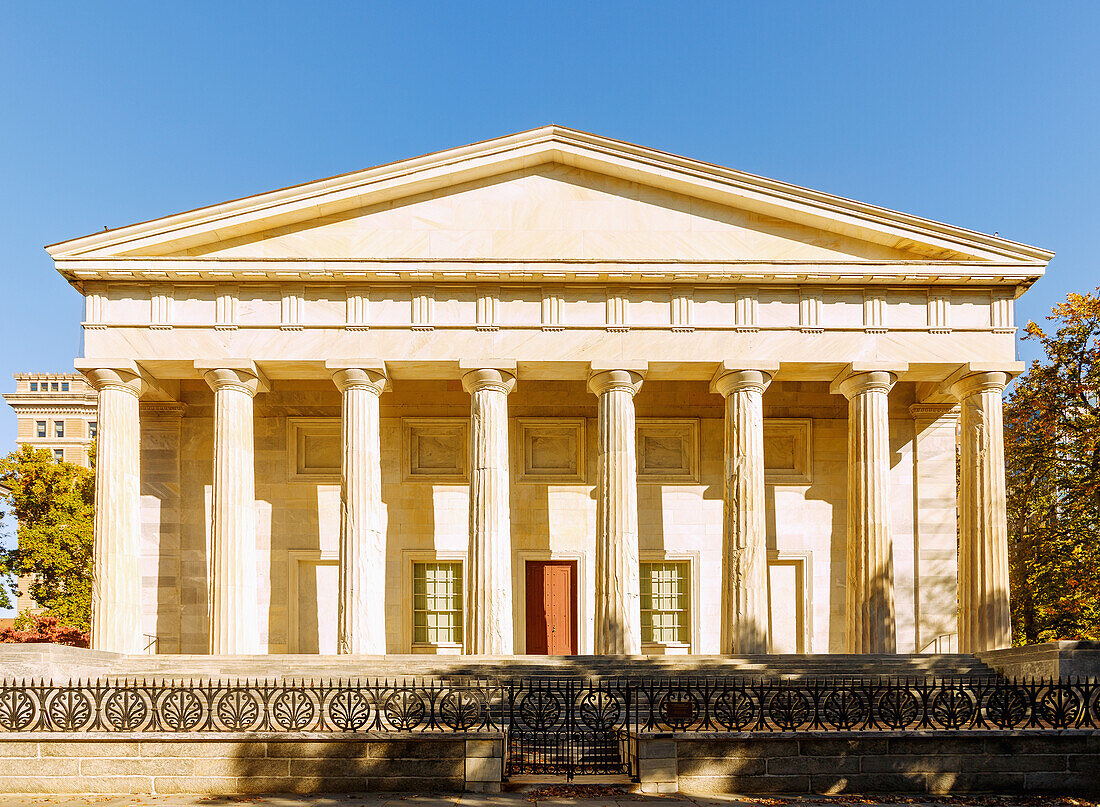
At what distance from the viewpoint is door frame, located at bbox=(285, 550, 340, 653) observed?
112 feet

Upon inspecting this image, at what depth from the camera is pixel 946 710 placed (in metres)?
16.5

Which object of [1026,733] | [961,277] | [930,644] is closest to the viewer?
[1026,733]

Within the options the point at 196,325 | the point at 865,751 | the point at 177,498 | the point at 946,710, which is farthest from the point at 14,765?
the point at 177,498

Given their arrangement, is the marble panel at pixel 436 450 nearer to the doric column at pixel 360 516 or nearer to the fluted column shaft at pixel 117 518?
the doric column at pixel 360 516

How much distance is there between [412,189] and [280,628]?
587 inches

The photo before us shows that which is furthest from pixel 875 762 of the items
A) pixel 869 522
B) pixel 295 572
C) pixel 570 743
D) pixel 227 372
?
pixel 295 572

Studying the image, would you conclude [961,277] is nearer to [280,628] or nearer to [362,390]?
[362,390]

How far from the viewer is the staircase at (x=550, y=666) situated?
2545 cm

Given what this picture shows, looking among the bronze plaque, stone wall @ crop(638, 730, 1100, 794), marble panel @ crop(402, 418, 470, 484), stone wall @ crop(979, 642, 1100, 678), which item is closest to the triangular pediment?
marble panel @ crop(402, 418, 470, 484)

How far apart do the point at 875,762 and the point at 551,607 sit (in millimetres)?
Answer: 19378

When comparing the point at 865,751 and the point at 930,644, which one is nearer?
the point at 865,751

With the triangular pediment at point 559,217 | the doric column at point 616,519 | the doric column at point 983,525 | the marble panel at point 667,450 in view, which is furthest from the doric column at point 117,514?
the doric column at point 983,525

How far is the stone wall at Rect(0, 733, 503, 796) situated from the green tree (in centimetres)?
4429

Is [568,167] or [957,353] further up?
[568,167]
